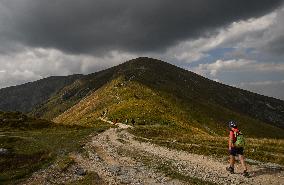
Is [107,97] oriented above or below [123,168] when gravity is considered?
above

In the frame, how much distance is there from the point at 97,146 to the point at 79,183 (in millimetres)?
22499

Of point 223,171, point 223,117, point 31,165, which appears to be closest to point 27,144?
point 31,165

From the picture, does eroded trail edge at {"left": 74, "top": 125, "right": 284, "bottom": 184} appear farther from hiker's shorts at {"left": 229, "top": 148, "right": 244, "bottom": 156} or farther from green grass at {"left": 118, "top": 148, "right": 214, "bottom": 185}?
hiker's shorts at {"left": 229, "top": 148, "right": 244, "bottom": 156}

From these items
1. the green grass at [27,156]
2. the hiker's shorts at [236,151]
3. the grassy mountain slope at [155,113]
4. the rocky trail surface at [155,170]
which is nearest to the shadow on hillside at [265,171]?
the rocky trail surface at [155,170]

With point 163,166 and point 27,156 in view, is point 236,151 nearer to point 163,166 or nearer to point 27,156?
point 163,166

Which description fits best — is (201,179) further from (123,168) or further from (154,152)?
(154,152)

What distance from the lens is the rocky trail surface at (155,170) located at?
27.6 metres

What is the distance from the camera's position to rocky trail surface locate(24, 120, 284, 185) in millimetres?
27625

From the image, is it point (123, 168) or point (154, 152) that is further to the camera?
point (154, 152)

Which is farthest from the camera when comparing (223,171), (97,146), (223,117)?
(223,117)

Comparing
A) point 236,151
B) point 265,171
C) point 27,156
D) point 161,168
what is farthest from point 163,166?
point 27,156

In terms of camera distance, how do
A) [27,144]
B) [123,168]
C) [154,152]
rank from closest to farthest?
[123,168], [154,152], [27,144]

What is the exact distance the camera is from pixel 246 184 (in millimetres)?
25141

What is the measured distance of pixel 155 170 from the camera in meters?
31.9
